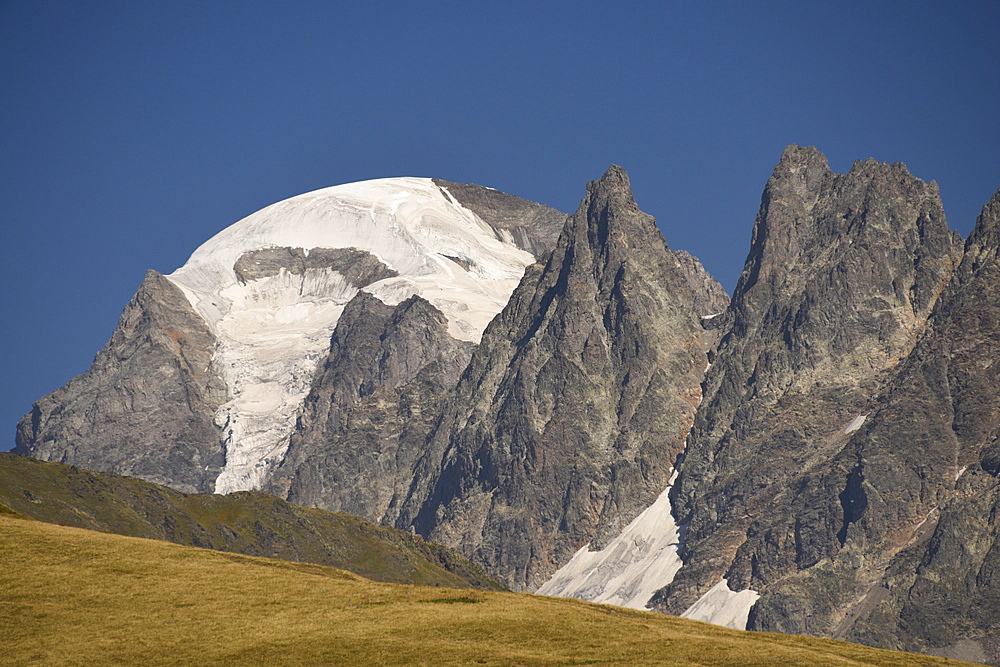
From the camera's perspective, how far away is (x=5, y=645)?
85.4m

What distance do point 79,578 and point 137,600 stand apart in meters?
5.81

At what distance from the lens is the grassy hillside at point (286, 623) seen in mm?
85875

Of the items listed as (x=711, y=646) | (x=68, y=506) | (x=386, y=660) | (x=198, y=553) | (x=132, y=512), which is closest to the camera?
(x=386, y=660)

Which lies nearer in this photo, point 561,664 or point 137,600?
point 561,664

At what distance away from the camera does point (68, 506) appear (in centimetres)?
18575

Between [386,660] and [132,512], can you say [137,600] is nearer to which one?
[386,660]

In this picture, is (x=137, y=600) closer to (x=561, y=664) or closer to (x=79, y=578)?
(x=79, y=578)

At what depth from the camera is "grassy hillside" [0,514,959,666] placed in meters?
85.9

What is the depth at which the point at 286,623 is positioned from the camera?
91.3m

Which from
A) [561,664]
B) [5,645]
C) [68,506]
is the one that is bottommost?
[5,645]

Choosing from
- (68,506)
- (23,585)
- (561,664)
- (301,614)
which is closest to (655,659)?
(561,664)

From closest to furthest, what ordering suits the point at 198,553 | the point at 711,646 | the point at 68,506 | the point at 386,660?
1. the point at 386,660
2. the point at 711,646
3. the point at 198,553
4. the point at 68,506

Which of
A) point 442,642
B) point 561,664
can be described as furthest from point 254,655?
point 561,664

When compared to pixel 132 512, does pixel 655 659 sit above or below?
below
